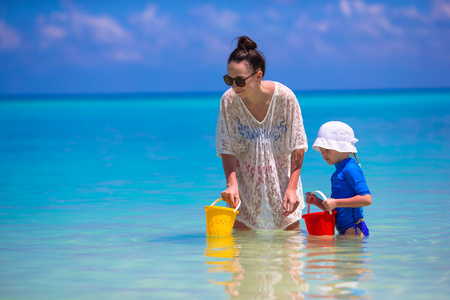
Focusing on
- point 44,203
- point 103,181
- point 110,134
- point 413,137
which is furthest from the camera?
point 110,134

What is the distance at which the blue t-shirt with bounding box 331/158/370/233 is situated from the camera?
474 cm

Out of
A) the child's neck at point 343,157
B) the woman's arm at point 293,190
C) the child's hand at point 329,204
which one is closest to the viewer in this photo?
the child's hand at point 329,204

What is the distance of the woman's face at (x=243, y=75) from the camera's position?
15.4 ft

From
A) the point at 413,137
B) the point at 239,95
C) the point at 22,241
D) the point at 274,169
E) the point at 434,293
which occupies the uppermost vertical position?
the point at 413,137

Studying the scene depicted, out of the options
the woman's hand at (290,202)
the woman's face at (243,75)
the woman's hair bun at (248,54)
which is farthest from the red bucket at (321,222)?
the woman's hair bun at (248,54)

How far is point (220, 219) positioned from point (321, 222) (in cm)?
73

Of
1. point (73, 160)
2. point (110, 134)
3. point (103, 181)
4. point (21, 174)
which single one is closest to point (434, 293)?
point (103, 181)

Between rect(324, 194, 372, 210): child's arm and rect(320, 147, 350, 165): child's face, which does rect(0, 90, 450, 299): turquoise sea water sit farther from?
rect(320, 147, 350, 165): child's face

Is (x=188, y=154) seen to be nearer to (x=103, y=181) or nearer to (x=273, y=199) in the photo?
(x=103, y=181)

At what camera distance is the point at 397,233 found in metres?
5.66

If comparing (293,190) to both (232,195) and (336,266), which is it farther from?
(336,266)

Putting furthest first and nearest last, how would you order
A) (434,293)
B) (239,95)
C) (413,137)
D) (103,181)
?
(413,137) < (103,181) < (239,95) < (434,293)

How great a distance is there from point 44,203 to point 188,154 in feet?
22.3

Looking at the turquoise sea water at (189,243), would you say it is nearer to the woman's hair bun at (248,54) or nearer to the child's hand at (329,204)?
the child's hand at (329,204)
